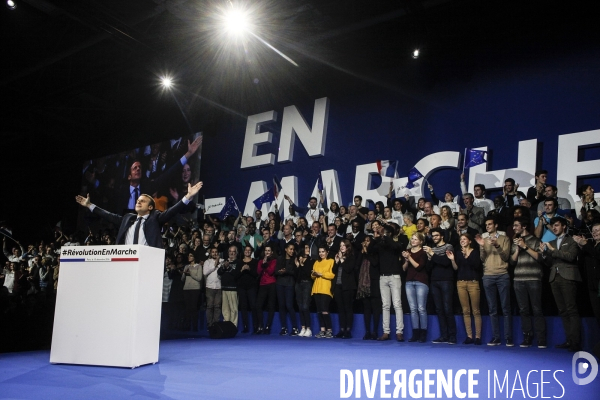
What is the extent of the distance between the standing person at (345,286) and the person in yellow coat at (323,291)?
13 centimetres

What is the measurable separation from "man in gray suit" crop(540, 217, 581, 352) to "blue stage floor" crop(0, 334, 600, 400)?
1.18 ft

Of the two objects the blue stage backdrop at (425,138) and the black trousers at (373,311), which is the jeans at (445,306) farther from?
the blue stage backdrop at (425,138)

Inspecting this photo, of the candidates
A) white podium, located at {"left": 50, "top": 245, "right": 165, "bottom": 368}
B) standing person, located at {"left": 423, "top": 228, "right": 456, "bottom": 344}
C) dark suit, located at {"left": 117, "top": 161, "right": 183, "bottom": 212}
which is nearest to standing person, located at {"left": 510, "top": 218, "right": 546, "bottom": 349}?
standing person, located at {"left": 423, "top": 228, "right": 456, "bottom": 344}

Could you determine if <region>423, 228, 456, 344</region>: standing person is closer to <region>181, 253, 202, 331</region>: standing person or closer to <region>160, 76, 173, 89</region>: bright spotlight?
<region>181, 253, 202, 331</region>: standing person

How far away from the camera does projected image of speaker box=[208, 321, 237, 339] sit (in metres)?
8.06

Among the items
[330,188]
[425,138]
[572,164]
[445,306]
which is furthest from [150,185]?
[572,164]

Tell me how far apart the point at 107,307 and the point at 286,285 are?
4.93m

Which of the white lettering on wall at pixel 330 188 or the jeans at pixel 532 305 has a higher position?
the white lettering on wall at pixel 330 188

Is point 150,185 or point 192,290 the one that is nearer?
point 192,290

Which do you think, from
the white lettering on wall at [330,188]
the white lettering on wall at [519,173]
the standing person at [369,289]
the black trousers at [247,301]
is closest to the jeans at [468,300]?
the standing person at [369,289]

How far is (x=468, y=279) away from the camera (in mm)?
7184

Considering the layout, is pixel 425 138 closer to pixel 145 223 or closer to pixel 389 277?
pixel 389 277

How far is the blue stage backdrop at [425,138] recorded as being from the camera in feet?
29.7

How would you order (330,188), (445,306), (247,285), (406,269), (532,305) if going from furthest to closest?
1. (330,188)
2. (247,285)
3. (406,269)
4. (445,306)
5. (532,305)
